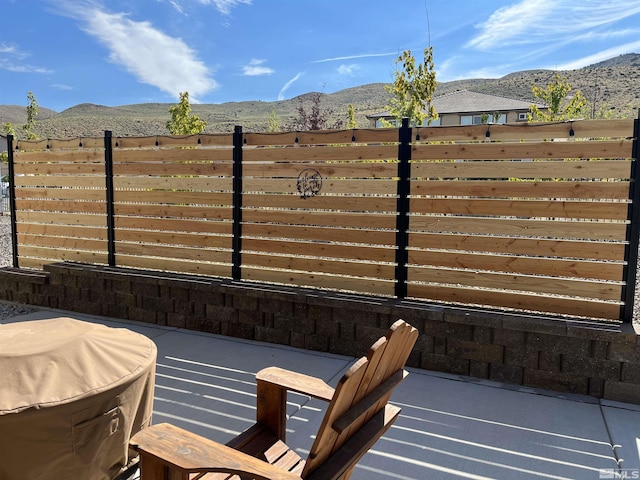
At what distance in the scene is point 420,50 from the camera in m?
11.7

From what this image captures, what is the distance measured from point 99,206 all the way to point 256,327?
2521 mm

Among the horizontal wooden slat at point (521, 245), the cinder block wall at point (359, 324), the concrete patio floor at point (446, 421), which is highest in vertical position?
the horizontal wooden slat at point (521, 245)

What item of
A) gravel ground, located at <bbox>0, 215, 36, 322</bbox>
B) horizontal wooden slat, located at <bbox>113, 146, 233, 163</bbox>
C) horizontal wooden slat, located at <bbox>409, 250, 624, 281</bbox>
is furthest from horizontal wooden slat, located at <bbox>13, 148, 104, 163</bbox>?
horizontal wooden slat, located at <bbox>409, 250, 624, 281</bbox>

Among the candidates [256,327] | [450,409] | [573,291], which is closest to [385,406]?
[450,409]

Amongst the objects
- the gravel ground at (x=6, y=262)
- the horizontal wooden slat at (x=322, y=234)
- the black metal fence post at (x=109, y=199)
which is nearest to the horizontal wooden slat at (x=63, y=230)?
the black metal fence post at (x=109, y=199)

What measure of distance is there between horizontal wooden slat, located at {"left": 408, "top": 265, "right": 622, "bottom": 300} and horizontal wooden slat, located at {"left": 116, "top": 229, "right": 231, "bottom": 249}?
2053mm

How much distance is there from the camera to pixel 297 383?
89.0 inches

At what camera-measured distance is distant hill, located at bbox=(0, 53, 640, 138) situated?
47281mm

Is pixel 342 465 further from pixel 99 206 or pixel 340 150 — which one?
pixel 99 206

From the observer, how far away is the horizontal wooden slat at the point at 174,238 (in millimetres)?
5117

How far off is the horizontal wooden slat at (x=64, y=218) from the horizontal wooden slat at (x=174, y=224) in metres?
Result: 0.31

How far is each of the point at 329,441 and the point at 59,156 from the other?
5616 mm

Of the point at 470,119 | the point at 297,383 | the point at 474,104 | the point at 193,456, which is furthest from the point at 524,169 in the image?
the point at 470,119

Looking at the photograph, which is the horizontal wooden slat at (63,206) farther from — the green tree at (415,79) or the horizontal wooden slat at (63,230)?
the green tree at (415,79)
